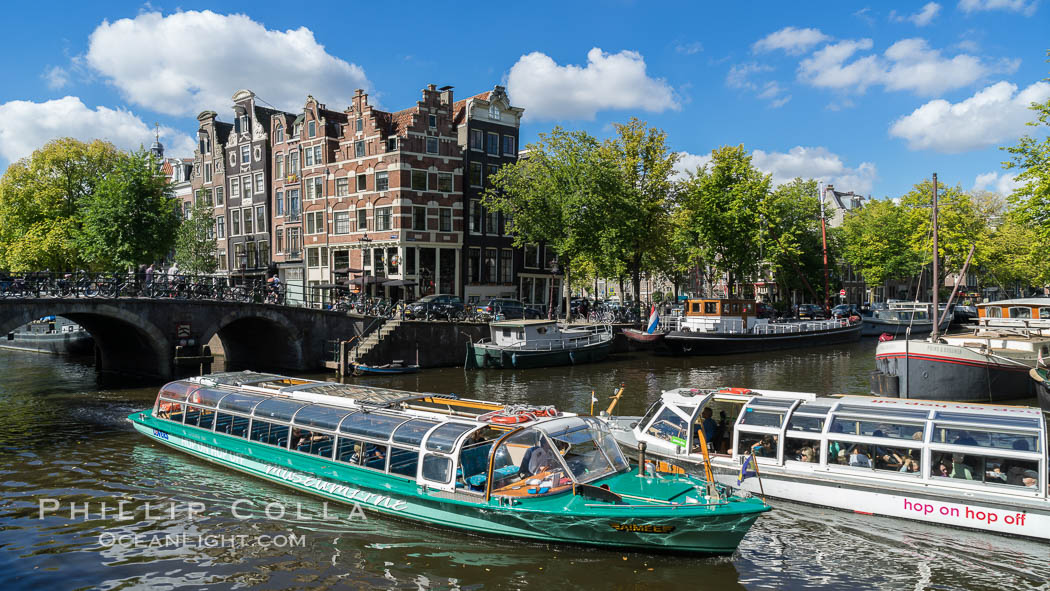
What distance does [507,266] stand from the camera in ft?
174

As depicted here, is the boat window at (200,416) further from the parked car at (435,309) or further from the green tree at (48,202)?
the green tree at (48,202)


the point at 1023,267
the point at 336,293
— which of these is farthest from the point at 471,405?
the point at 1023,267

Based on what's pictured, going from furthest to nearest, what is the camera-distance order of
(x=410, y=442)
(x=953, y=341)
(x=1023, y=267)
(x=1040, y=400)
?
(x=1023, y=267), (x=953, y=341), (x=1040, y=400), (x=410, y=442)

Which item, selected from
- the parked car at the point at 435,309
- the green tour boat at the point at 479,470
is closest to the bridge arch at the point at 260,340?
the parked car at the point at 435,309

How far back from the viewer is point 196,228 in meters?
56.0

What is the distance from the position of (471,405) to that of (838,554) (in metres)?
7.63

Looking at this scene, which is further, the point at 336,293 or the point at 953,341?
the point at 336,293

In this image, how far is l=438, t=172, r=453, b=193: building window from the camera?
159 ft

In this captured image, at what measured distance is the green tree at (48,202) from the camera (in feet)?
139

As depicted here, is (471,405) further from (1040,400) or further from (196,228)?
(196,228)

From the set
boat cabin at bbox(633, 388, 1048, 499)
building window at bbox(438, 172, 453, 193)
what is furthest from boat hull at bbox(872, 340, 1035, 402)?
building window at bbox(438, 172, 453, 193)

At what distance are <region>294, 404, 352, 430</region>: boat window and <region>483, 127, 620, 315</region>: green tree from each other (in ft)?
101

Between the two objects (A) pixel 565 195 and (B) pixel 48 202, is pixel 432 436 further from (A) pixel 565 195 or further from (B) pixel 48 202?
(B) pixel 48 202

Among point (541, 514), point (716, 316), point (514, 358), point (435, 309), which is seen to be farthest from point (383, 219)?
point (541, 514)
